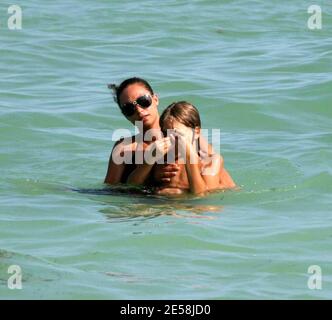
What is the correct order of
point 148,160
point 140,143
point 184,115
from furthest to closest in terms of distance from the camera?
point 140,143 → point 148,160 → point 184,115

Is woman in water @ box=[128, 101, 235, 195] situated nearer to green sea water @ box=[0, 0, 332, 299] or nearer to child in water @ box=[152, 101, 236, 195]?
child in water @ box=[152, 101, 236, 195]

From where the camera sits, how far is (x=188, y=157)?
25.6 ft

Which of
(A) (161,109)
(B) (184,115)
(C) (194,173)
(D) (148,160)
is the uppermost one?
(A) (161,109)

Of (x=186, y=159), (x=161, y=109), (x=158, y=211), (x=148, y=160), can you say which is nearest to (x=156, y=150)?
(x=148, y=160)

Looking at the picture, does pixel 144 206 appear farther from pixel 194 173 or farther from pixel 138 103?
pixel 138 103

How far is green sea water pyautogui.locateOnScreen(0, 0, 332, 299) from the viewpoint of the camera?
22.2 feet

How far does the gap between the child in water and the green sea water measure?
0.42 ft

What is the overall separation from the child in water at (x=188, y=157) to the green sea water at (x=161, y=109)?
13cm

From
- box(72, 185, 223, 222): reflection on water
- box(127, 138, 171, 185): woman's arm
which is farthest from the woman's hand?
box(72, 185, 223, 222): reflection on water

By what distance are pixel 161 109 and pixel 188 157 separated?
397 centimetres

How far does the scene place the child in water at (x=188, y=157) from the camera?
25.8 ft

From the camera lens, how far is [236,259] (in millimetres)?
6977
